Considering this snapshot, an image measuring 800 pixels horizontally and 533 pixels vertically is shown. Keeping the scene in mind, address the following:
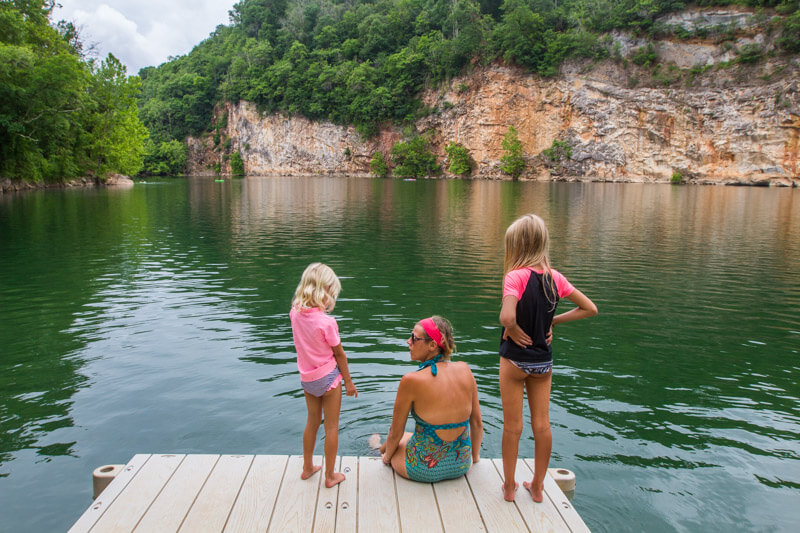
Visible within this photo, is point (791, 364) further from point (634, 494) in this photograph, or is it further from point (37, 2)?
point (37, 2)

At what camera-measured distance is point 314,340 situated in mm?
3582

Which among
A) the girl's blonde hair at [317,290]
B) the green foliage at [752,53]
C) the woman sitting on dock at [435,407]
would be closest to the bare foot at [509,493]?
the woman sitting on dock at [435,407]

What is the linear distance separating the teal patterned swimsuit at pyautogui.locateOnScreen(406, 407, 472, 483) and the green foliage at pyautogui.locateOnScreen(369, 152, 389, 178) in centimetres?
8762

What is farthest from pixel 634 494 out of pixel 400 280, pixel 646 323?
pixel 400 280

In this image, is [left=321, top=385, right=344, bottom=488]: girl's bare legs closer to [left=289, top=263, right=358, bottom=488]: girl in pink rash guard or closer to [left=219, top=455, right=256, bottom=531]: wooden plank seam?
[left=289, top=263, right=358, bottom=488]: girl in pink rash guard

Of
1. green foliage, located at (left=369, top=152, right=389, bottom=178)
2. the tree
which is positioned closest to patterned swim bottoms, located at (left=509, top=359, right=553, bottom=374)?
the tree

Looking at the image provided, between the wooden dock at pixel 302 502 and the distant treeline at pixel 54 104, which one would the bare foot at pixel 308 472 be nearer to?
the wooden dock at pixel 302 502

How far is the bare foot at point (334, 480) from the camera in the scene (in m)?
3.63

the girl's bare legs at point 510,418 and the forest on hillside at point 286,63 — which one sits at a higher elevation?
the forest on hillside at point 286,63

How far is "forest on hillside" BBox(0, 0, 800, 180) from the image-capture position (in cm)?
3656

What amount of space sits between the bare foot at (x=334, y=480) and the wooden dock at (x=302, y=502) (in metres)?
0.04

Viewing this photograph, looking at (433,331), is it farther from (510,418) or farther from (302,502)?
(302,502)

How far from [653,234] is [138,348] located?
18.2 m

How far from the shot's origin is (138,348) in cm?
802
